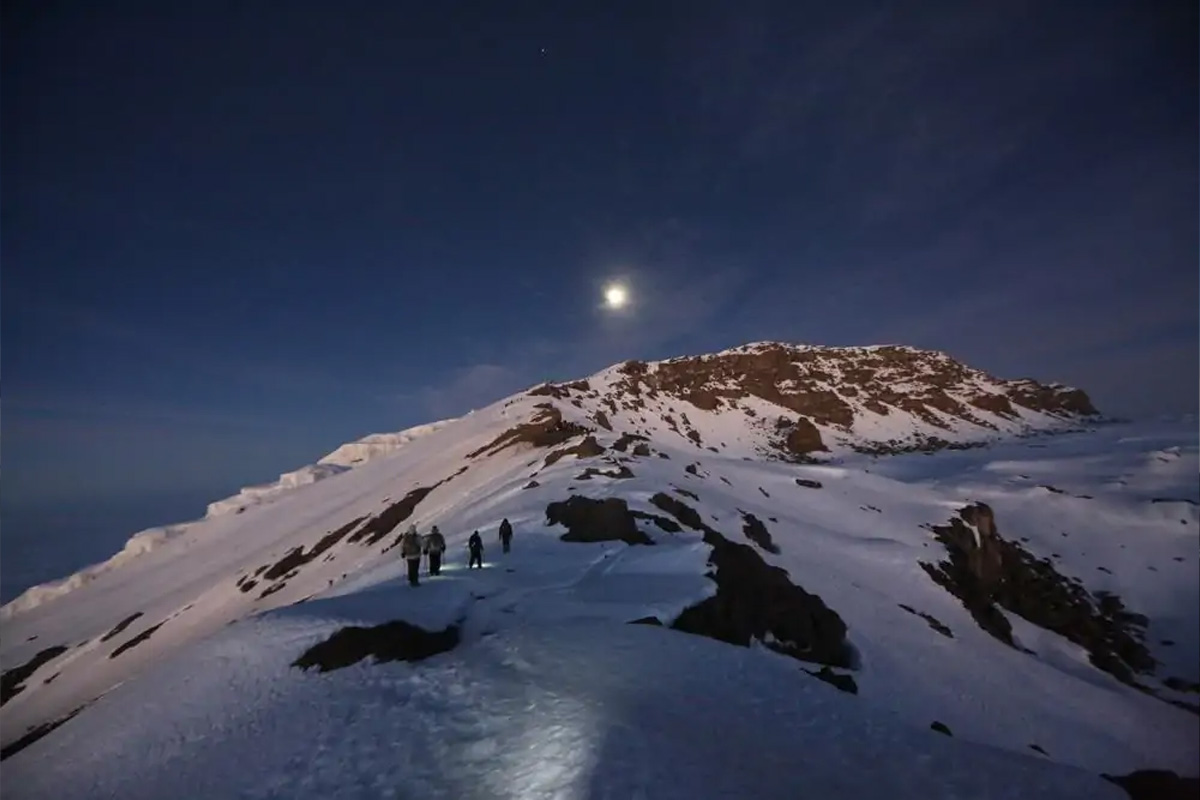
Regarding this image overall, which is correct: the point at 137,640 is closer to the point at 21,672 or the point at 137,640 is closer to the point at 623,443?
the point at 21,672

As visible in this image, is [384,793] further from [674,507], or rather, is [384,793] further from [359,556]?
[359,556]

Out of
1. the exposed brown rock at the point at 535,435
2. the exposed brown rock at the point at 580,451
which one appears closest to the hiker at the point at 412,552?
the exposed brown rock at the point at 580,451

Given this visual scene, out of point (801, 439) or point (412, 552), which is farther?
point (801, 439)

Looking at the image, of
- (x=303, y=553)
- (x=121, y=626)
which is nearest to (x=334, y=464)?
(x=121, y=626)

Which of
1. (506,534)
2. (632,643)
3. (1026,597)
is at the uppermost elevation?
(506,534)

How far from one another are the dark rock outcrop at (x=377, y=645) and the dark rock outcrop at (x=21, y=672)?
207 ft

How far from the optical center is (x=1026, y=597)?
163 ft

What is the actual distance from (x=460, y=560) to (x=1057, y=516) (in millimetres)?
81280

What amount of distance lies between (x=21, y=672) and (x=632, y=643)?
248 feet

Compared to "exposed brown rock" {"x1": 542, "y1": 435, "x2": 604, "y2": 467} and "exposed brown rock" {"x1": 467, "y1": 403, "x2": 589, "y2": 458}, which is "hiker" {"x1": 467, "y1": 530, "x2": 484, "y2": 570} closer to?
"exposed brown rock" {"x1": 542, "y1": 435, "x2": 604, "y2": 467}

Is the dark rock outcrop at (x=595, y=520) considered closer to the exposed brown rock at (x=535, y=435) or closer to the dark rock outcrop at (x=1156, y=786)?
the dark rock outcrop at (x=1156, y=786)

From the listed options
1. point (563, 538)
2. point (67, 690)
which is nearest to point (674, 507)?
point (563, 538)

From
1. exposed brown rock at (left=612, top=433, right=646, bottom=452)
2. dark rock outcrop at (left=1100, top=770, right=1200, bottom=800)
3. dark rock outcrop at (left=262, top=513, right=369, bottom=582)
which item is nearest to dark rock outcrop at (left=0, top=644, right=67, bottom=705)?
dark rock outcrop at (left=262, top=513, right=369, bottom=582)

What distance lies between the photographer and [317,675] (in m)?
12.5
